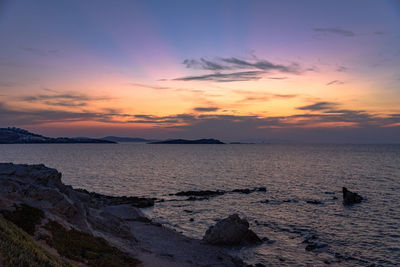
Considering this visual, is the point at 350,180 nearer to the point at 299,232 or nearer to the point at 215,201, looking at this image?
the point at 215,201

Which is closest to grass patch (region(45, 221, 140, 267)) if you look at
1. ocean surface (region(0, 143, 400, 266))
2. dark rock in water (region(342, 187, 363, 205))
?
ocean surface (region(0, 143, 400, 266))

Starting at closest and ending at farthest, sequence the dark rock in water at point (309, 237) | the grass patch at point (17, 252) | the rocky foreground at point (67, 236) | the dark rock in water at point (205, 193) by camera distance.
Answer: the grass patch at point (17, 252) → the rocky foreground at point (67, 236) → the dark rock in water at point (309, 237) → the dark rock in water at point (205, 193)

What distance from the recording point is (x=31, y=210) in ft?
71.8

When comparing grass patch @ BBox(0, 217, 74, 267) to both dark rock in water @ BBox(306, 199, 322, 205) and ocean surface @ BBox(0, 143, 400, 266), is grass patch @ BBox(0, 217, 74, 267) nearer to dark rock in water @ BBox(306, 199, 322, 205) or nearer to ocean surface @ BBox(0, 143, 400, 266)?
ocean surface @ BBox(0, 143, 400, 266)

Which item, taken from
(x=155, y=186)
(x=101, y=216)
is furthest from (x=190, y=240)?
(x=155, y=186)

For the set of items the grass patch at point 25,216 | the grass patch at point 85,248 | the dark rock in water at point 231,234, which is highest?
the grass patch at point 25,216

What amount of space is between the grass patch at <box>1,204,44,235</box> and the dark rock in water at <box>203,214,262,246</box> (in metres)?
17.8

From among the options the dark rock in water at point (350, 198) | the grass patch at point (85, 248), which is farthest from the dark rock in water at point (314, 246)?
the dark rock in water at point (350, 198)

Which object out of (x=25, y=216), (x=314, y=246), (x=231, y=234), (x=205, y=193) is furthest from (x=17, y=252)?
(x=205, y=193)

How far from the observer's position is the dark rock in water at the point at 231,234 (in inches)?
1216

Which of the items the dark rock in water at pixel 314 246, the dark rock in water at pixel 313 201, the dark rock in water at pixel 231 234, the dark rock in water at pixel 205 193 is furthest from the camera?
the dark rock in water at pixel 205 193

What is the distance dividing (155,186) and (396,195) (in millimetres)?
54696

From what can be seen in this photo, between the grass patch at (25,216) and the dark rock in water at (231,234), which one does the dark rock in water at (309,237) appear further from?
the grass patch at (25,216)

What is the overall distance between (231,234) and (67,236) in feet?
57.6
